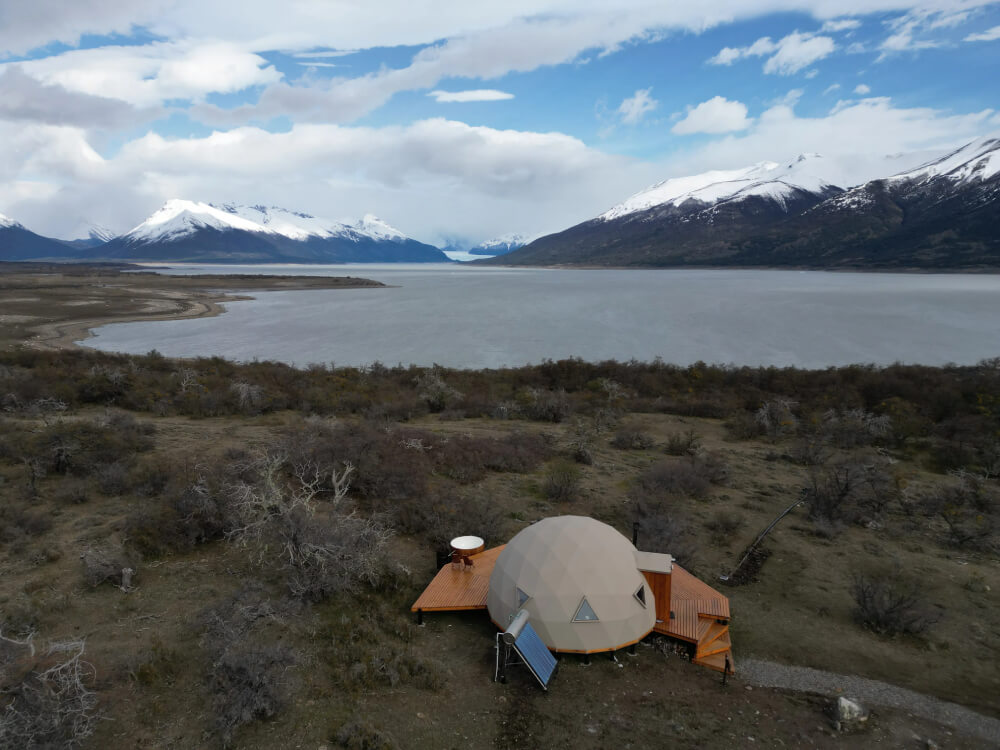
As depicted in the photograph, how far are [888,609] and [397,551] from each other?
8.82m

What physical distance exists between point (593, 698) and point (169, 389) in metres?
22.4

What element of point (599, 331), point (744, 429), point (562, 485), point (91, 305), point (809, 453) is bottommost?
point (744, 429)

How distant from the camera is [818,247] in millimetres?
185500

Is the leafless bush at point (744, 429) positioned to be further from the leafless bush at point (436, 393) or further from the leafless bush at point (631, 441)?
the leafless bush at point (436, 393)

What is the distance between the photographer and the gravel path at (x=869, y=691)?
22.0 ft

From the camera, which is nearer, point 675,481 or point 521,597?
point 521,597

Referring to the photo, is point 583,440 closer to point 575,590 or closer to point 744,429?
point 744,429

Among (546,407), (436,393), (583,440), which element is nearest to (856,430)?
(583,440)

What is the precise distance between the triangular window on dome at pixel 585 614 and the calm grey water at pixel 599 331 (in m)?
28.6

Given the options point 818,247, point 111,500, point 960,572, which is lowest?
point 960,572

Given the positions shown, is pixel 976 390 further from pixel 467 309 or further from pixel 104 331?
pixel 104 331

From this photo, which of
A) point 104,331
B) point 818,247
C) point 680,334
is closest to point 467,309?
point 680,334

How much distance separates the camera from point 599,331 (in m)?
50.1

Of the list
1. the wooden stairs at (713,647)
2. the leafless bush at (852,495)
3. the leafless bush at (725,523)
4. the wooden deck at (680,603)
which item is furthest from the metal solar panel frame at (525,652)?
the leafless bush at (852,495)
